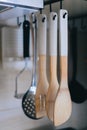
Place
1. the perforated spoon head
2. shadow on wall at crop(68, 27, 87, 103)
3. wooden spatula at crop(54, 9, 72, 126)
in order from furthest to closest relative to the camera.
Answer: shadow on wall at crop(68, 27, 87, 103) → the perforated spoon head → wooden spatula at crop(54, 9, 72, 126)

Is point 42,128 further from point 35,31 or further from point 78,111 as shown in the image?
point 35,31

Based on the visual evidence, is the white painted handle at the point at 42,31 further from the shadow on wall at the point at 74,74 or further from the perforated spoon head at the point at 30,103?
the shadow on wall at the point at 74,74

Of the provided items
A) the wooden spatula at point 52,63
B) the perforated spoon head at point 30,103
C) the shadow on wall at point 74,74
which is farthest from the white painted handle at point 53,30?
the shadow on wall at point 74,74

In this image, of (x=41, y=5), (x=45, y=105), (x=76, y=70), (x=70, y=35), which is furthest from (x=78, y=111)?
(x=41, y=5)

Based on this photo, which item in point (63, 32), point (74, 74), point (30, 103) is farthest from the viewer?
point (74, 74)

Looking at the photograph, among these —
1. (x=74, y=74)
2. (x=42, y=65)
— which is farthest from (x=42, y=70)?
(x=74, y=74)

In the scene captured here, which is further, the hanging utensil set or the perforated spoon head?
the perforated spoon head

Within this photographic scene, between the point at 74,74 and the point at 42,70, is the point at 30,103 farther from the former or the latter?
the point at 74,74

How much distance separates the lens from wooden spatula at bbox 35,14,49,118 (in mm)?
Answer: 670

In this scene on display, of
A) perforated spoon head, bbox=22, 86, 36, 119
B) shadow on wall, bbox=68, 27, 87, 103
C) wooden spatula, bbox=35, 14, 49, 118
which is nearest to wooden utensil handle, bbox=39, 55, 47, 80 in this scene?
wooden spatula, bbox=35, 14, 49, 118

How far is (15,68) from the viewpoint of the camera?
92 centimetres

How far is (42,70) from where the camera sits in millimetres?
697

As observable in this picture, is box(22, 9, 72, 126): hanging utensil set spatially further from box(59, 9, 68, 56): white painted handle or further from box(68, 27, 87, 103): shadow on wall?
box(68, 27, 87, 103): shadow on wall

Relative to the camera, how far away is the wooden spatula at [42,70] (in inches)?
26.4
